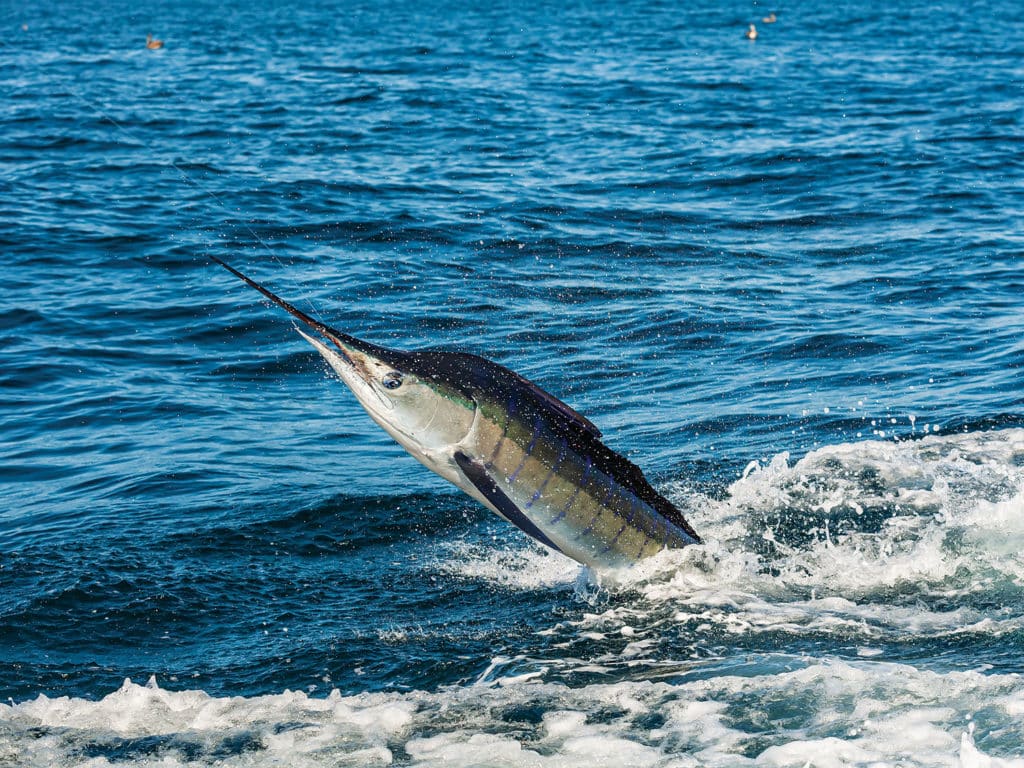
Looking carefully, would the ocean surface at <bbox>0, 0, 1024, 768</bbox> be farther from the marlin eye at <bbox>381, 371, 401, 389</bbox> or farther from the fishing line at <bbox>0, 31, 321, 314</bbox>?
the marlin eye at <bbox>381, 371, 401, 389</bbox>

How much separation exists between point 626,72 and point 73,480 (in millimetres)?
21152

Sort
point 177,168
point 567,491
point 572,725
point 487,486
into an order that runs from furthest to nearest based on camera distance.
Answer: point 177,168 < point 567,491 < point 487,486 < point 572,725

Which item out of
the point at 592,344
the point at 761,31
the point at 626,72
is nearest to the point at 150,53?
the point at 626,72

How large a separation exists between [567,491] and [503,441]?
1.42 feet

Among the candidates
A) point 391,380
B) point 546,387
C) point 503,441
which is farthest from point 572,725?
point 546,387

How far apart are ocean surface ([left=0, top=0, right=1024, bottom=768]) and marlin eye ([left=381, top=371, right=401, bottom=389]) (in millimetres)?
1513

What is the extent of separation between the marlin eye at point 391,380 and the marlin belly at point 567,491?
44cm

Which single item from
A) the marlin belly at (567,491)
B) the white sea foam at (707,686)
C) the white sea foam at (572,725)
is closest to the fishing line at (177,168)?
the white sea foam at (707,686)

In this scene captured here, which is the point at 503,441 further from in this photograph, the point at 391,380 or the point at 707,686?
the point at 707,686

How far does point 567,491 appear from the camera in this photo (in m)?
6.22

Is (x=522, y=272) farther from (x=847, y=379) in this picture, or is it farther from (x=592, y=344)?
(x=847, y=379)

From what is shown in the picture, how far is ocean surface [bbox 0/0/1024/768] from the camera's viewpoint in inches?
235

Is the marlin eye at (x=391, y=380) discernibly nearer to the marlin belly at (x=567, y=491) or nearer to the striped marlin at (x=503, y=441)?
the striped marlin at (x=503, y=441)

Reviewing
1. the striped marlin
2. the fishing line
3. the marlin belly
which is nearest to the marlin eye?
the striped marlin
